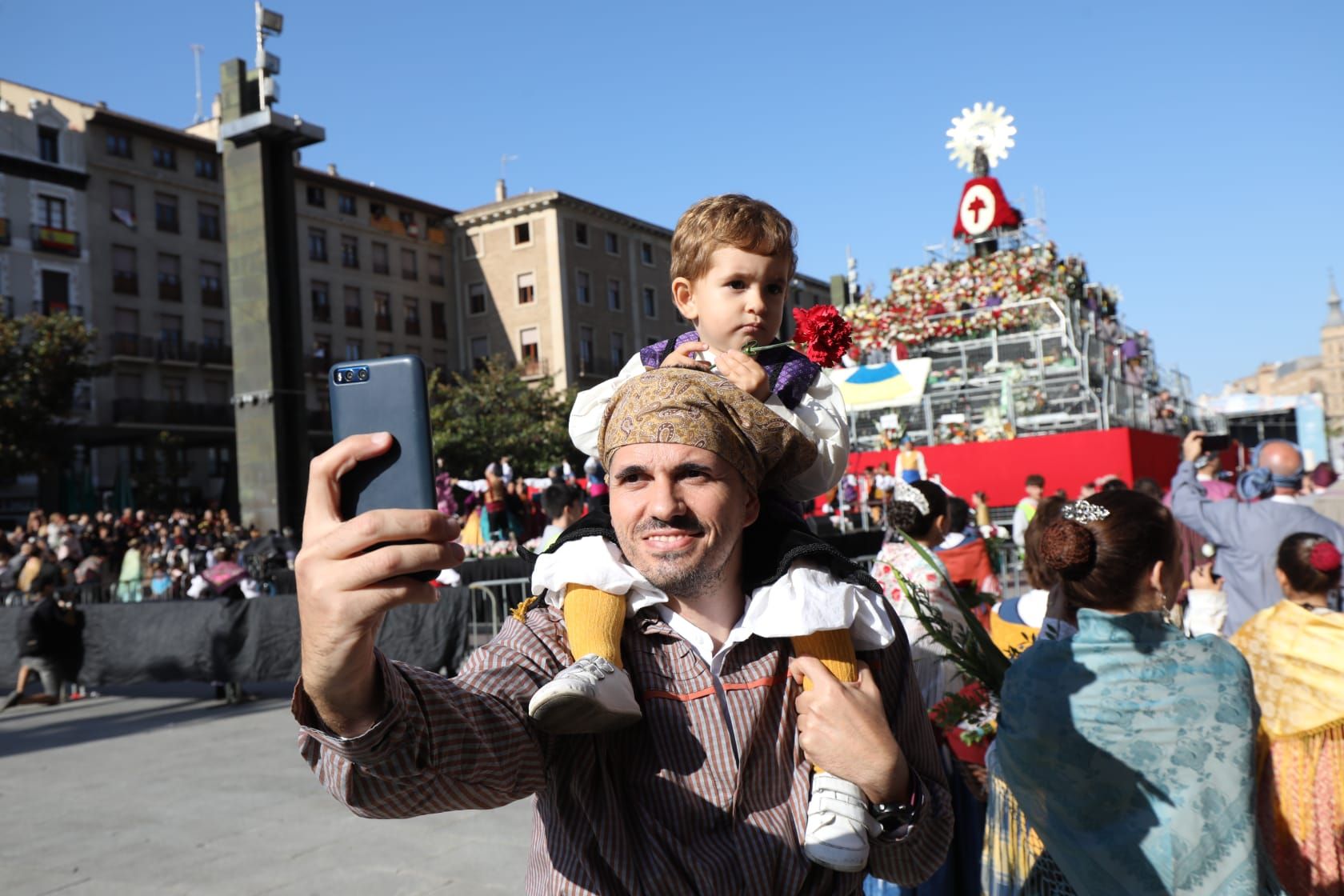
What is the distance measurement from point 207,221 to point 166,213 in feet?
6.41

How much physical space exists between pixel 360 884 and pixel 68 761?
465 cm

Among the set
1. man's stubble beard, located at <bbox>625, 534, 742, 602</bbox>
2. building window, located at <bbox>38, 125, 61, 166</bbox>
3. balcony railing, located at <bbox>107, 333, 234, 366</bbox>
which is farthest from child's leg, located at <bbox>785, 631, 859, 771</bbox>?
building window, located at <bbox>38, 125, 61, 166</bbox>

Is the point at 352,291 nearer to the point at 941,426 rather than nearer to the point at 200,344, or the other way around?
the point at 200,344

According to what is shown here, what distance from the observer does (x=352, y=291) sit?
51469 mm

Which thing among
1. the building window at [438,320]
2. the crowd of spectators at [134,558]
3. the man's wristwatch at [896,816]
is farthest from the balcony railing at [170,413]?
the man's wristwatch at [896,816]

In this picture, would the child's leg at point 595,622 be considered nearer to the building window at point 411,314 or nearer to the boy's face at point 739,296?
the boy's face at point 739,296

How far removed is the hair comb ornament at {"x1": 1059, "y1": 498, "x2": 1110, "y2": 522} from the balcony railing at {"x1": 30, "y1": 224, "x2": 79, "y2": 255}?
46.2 metres

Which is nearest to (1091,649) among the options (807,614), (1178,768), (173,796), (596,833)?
(1178,768)

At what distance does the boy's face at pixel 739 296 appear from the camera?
2658 mm

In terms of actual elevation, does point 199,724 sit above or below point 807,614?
below

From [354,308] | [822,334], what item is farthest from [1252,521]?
[354,308]

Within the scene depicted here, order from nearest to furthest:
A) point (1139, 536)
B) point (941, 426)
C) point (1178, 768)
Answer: point (1178, 768)
point (1139, 536)
point (941, 426)

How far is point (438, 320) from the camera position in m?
55.4

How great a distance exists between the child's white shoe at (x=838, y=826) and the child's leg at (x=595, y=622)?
1.38ft
